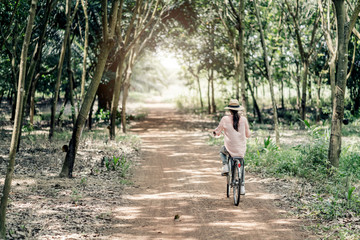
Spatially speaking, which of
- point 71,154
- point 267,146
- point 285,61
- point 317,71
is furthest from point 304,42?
point 71,154

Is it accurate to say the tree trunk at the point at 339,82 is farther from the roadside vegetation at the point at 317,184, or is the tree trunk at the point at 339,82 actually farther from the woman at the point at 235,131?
the woman at the point at 235,131

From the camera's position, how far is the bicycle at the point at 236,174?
21.7 ft

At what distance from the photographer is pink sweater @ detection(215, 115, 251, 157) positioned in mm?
6840

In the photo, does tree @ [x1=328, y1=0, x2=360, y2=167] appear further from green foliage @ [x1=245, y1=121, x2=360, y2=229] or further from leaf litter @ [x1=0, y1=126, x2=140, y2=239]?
leaf litter @ [x1=0, y1=126, x2=140, y2=239]

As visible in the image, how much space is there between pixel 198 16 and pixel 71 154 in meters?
15.6

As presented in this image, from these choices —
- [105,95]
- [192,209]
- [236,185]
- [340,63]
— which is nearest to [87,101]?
[192,209]

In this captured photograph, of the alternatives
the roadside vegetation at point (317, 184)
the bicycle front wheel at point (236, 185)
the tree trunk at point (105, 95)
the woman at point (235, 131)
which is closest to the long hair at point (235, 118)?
the woman at point (235, 131)

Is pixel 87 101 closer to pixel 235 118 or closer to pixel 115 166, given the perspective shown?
pixel 115 166

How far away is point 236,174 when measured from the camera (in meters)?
6.93

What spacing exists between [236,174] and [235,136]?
2.43 ft

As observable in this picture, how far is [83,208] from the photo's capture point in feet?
20.8

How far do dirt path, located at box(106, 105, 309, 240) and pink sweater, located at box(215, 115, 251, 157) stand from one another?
40.0 inches

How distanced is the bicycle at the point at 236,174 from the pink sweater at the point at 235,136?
0.14m

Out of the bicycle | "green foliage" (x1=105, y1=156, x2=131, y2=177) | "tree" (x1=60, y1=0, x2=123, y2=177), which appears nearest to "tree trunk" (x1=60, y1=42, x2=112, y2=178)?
"tree" (x1=60, y1=0, x2=123, y2=177)
